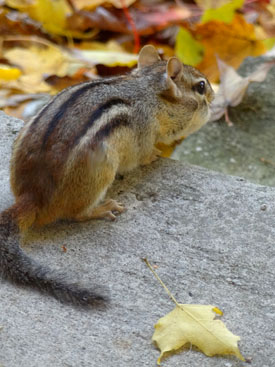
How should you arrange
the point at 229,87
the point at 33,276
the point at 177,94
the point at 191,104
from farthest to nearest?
the point at 229,87
the point at 191,104
the point at 177,94
the point at 33,276

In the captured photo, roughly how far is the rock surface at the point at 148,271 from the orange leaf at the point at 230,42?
176 cm

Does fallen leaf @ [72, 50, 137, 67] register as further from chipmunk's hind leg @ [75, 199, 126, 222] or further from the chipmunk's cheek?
chipmunk's hind leg @ [75, 199, 126, 222]

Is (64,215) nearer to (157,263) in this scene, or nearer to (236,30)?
(157,263)

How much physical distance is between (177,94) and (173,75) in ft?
0.37

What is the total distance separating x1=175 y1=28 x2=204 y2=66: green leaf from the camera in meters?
5.06

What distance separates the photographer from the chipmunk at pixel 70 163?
2.61 m

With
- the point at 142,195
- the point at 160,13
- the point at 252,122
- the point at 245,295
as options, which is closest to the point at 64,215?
the point at 142,195

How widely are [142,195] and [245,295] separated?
2.78 feet

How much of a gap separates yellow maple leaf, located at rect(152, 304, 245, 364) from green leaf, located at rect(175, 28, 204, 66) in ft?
Result: 9.81

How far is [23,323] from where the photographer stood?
240 centimetres

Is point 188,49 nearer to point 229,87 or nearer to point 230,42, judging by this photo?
point 230,42

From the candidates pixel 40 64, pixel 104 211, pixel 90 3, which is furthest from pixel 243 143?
pixel 90 3

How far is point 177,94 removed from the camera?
3.61 meters

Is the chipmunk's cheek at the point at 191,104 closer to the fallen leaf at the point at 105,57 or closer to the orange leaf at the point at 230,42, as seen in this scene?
the fallen leaf at the point at 105,57
